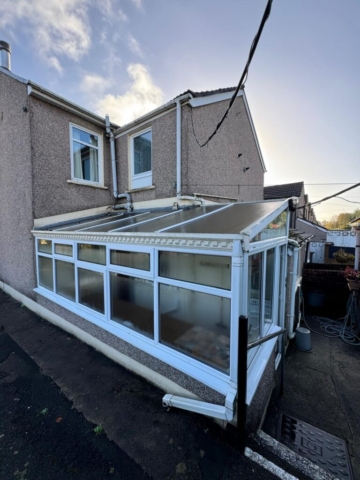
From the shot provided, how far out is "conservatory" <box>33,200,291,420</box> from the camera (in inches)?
143

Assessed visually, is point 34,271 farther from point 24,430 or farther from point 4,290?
point 24,430

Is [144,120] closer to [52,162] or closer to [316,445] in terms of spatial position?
[52,162]

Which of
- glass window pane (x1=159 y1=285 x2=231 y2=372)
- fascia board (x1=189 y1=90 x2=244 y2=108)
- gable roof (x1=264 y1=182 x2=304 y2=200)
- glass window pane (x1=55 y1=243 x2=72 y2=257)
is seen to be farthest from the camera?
gable roof (x1=264 y1=182 x2=304 y2=200)

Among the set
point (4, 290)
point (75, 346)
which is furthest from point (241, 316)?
point (4, 290)

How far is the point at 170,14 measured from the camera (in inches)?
205

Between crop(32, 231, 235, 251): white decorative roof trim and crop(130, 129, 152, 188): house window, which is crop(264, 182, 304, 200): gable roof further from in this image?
crop(32, 231, 235, 251): white decorative roof trim

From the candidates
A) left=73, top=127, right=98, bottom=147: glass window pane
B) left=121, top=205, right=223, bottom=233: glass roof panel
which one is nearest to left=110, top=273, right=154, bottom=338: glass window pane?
left=121, top=205, right=223, bottom=233: glass roof panel

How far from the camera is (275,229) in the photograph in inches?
209

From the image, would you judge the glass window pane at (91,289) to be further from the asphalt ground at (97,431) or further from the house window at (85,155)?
the house window at (85,155)

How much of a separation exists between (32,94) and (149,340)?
10409 mm

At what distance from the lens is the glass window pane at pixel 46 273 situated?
8.62m

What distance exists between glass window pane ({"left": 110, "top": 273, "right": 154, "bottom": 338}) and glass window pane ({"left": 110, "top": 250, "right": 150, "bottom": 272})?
1.09 ft

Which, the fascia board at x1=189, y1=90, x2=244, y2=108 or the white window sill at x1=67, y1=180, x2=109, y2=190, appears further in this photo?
the white window sill at x1=67, y1=180, x2=109, y2=190

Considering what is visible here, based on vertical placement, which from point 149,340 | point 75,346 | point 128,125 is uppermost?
point 128,125
